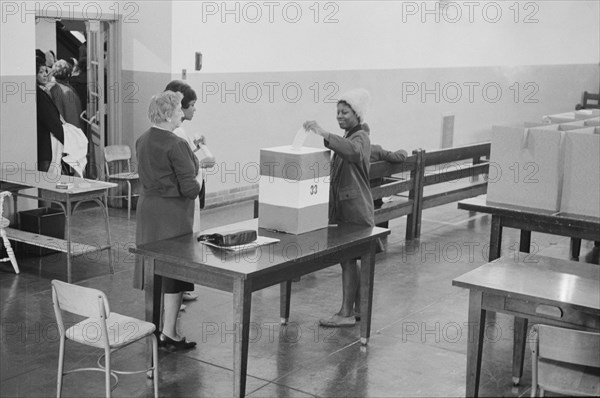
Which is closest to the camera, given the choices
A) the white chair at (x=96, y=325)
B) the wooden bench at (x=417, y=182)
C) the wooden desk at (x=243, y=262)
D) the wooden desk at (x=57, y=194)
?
the white chair at (x=96, y=325)

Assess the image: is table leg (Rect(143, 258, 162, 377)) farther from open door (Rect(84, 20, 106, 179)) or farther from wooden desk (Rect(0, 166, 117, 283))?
open door (Rect(84, 20, 106, 179))

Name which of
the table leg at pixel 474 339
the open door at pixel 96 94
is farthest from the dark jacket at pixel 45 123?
the table leg at pixel 474 339

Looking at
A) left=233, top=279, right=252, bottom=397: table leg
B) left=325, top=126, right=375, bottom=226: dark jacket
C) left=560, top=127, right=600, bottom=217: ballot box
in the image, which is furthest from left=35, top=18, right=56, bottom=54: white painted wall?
left=233, top=279, right=252, bottom=397: table leg

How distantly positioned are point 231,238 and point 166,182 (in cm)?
69

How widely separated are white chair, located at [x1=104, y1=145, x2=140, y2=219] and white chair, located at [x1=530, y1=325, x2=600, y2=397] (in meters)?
6.50

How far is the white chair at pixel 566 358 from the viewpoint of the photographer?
4.09 metres

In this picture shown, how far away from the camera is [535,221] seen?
6309mm

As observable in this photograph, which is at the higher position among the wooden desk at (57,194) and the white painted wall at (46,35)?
the white painted wall at (46,35)

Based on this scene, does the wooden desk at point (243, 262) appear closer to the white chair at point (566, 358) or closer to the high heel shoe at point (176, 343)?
the high heel shoe at point (176, 343)

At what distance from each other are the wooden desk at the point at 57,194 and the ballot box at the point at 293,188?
2142mm

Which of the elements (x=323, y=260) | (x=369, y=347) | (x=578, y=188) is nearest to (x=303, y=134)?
(x=323, y=260)

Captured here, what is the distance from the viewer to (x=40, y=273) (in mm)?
7707

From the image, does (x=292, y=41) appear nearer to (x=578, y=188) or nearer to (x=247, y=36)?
(x=247, y=36)

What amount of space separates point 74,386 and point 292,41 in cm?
720
